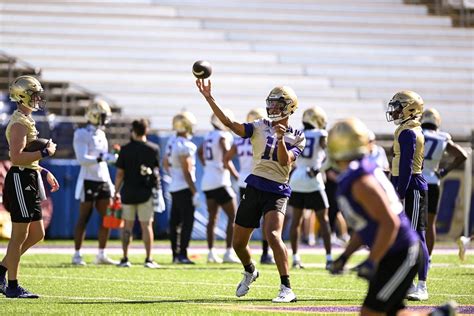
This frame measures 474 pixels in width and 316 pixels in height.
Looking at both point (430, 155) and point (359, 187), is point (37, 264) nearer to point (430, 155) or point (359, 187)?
point (430, 155)

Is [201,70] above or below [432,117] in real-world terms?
above

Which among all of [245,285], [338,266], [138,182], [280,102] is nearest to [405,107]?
[280,102]

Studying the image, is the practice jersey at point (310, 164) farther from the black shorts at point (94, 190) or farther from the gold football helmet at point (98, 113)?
the gold football helmet at point (98, 113)

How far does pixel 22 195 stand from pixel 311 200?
543cm

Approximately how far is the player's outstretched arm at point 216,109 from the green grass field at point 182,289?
4.74ft

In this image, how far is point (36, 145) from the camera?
9.76 m

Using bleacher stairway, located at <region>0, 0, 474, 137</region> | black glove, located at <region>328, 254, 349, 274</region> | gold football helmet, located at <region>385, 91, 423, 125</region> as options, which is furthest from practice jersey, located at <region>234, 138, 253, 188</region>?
black glove, located at <region>328, 254, 349, 274</region>

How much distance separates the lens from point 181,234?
14977 millimetres

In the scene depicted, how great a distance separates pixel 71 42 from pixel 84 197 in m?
11.3

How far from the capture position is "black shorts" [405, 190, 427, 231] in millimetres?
10344

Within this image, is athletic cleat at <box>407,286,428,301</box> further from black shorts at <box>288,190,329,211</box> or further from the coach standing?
the coach standing

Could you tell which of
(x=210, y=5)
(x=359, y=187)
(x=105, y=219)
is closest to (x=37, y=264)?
(x=105, y=219)

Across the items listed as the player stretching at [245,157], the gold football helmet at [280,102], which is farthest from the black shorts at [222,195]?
the gold football helmet at [280,102]

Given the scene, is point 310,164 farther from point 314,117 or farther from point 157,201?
point 157,201
